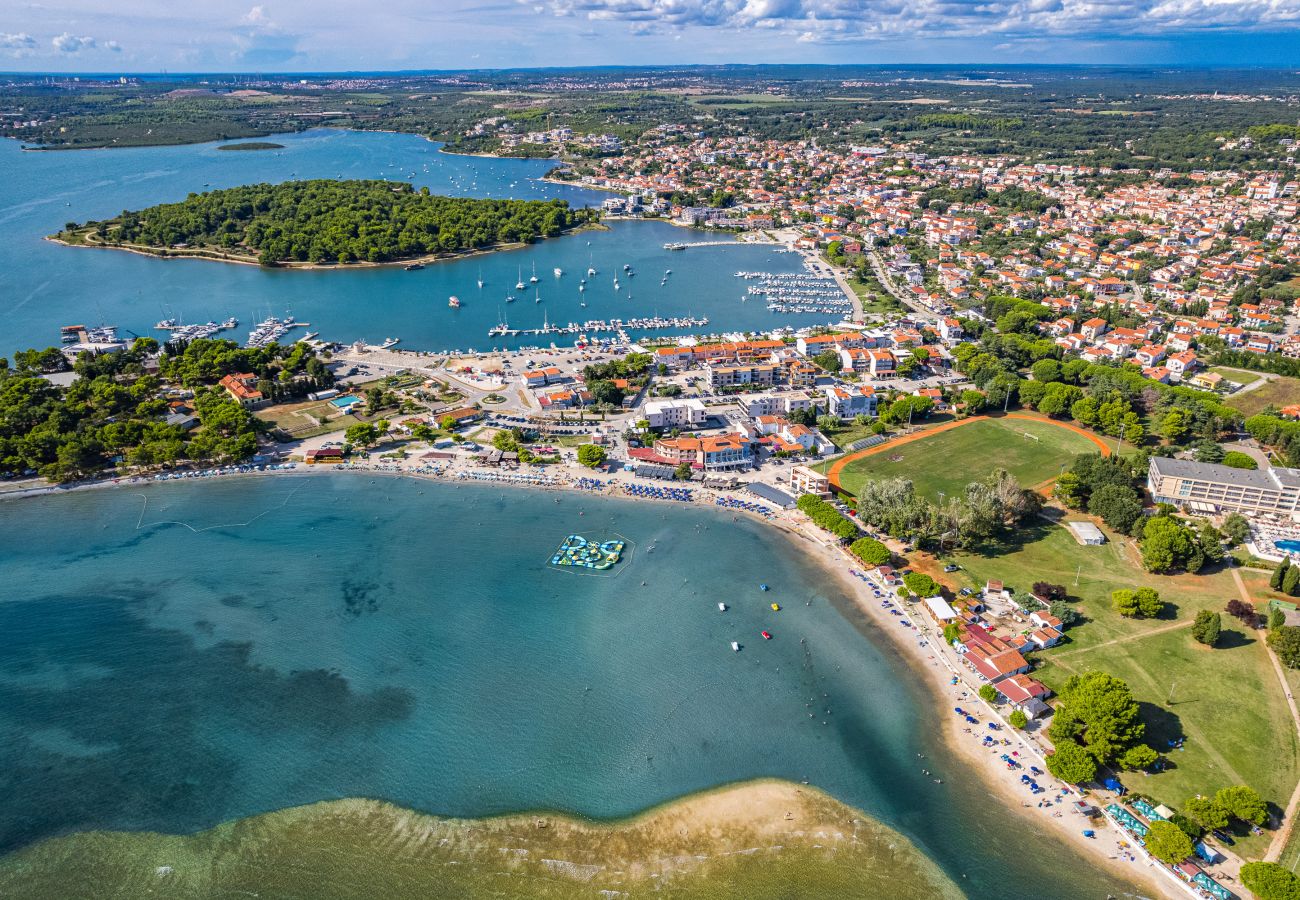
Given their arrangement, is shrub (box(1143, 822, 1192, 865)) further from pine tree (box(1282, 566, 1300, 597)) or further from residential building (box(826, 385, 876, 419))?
residential building (box(826, 385, 876, 419))

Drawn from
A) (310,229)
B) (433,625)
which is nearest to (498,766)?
(433,625)

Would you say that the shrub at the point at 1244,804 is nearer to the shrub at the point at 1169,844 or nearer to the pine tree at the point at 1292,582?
the shrub at the point at 1169,844

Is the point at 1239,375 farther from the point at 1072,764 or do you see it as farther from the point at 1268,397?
the point at 1072,764

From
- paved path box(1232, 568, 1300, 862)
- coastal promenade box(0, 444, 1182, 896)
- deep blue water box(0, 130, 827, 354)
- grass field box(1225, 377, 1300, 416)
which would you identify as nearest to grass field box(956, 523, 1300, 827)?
paved path box(1232, 568, 1300, 862)

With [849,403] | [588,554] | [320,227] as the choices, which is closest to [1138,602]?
[849,403]

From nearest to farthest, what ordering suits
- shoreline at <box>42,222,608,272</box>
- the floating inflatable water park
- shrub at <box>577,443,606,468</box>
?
the floating inflatable water park
shrub at <box>577,443,606,468</box>
shoreline at <box>42,222,608,272</box>

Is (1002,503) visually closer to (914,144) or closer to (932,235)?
(932,235)
